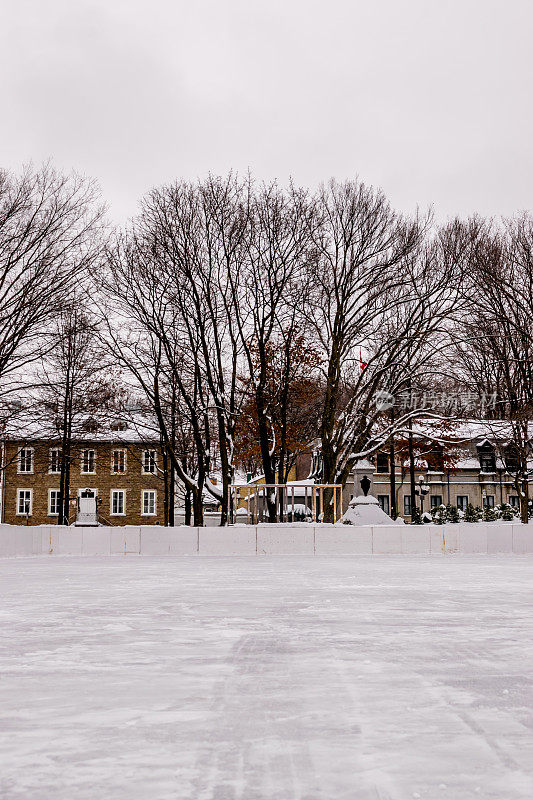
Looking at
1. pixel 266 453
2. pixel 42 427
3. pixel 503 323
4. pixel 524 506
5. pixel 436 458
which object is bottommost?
pixel 524 506

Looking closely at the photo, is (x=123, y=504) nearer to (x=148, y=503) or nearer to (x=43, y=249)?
(x=148, y=503)

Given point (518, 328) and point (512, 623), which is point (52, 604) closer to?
point (512, 623)

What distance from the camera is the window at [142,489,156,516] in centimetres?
7225

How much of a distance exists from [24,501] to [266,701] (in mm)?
70838

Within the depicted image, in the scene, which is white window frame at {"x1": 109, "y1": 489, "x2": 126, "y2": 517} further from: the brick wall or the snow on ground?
the snow on ground

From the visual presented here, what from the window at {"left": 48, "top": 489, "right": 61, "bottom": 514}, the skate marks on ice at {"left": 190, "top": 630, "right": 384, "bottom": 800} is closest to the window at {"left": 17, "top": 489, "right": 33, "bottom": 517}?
the window at {"left": 48, "top": 489, "right": 61, "bottom": 514}

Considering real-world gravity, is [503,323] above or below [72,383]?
above

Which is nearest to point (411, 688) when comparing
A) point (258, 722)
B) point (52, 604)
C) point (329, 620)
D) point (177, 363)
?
point (258, 722)

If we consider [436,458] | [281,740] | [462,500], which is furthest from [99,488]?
[281,740]

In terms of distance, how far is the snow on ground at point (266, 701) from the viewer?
3135 millimetres

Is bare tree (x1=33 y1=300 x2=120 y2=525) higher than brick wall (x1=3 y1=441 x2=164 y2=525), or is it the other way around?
bare tree (x1=33 y1=300 x2=120 y2=525)

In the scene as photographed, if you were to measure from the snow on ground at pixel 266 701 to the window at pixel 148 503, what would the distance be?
6303cm

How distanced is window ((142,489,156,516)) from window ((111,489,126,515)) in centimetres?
183

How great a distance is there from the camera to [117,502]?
72250 millimetres
